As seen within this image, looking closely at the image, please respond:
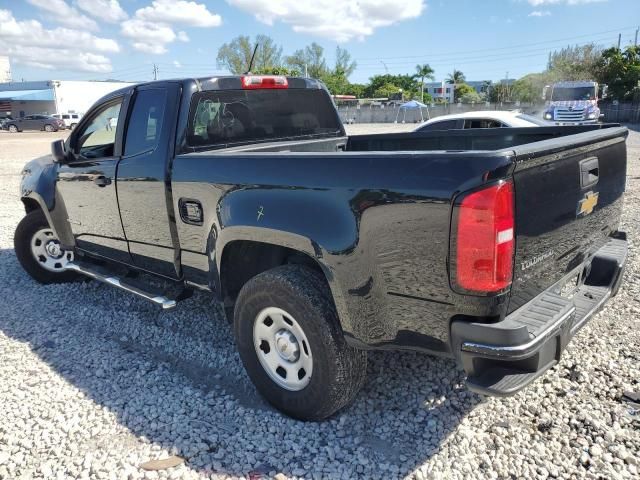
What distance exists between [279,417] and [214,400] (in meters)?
0.47

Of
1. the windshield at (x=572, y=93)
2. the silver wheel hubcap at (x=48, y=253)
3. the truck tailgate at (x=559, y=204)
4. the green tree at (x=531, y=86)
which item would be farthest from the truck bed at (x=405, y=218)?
the green tree at (x=531, y=86)

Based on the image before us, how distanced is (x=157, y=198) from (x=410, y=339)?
2044 mm

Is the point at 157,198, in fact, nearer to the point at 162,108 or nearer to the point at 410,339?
the point at 162,108

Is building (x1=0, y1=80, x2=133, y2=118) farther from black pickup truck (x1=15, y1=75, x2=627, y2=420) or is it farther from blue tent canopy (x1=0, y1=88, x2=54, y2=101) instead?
black pickup truck (x1=15, y1=75, x2=627, y2=420)

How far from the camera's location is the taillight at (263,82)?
390 cm

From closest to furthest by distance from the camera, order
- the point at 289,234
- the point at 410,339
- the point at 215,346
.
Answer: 1. the point at 410,339
2. the point at 289,234
3. the point at 215,346

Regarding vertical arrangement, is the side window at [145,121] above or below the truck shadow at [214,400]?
above

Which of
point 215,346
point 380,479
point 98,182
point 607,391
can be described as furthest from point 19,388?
point 607,391

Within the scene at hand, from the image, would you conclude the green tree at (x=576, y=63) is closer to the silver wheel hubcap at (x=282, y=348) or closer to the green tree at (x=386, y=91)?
the green tree at (x=386, y=91)

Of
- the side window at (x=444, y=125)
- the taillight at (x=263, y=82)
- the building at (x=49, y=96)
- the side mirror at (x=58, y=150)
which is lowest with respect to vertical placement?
the side window at (x=444, y=125)

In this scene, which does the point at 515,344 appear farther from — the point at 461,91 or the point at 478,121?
the point at 461,91

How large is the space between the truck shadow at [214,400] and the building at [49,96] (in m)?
58.1

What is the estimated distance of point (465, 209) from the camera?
6.82 ft

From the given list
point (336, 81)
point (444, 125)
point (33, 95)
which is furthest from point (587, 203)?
point (336, 81)
